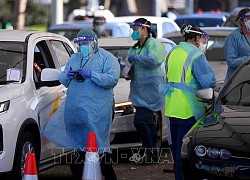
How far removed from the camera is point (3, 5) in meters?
44.3

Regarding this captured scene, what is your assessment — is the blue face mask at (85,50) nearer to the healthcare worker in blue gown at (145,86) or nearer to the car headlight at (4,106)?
the car headlight at (4,106)

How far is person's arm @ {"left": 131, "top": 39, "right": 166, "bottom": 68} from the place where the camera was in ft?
39.3

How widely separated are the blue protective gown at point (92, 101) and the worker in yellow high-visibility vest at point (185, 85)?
597 mm

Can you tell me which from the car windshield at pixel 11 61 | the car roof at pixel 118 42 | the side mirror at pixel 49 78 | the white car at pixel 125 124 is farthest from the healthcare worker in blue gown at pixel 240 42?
the car windshield at pixel 11 61

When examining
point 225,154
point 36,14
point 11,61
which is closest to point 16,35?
point 11,61

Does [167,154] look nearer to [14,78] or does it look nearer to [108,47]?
[108,47]

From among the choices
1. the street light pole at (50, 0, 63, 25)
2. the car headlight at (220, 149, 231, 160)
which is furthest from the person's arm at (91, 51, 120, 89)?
the street light pole at (50, 0, 63, 25)

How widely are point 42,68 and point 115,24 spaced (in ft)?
32.9

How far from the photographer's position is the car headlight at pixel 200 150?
26.4ft

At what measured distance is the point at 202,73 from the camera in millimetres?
9586

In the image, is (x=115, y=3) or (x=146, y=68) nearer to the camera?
(x=146, y=68)

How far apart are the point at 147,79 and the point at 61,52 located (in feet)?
4.79

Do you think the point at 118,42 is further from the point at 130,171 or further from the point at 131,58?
the point at 130,171

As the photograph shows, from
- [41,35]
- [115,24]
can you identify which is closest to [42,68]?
[41,35]
